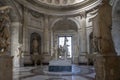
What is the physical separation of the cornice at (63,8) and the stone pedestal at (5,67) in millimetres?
12418

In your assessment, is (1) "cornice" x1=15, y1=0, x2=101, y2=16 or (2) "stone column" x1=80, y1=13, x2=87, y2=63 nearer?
(1) "cornice" x1=15, y1=0, x2=101, y2=16

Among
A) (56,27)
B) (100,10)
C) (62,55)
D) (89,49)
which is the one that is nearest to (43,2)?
(56,27)

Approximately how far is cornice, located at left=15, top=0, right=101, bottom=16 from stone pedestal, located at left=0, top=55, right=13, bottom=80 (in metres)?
12.4

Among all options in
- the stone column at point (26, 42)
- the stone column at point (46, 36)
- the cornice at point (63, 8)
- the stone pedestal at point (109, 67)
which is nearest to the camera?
the stone pedestal at point (109, 67)

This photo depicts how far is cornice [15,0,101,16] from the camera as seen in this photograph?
60.2ft

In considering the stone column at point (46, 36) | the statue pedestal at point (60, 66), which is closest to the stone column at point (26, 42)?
the stone column at point (46, 36)

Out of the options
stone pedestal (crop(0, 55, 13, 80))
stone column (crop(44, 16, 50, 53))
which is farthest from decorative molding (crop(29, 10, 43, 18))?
stone pedestal (crop(0, 55, 13, 80))

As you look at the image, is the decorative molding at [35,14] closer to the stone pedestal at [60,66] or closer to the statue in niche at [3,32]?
the stone pedestal at [60,66]

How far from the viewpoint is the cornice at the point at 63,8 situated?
1833cm

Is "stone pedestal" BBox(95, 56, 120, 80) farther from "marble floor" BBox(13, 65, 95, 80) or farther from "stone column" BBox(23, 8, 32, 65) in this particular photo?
"stone column" BBox(23, 8, 32, 65)

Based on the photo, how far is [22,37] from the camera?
16.7m

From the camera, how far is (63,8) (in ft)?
67.5

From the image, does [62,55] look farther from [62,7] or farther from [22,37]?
[62,7]

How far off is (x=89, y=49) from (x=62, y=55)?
8.07 meters
